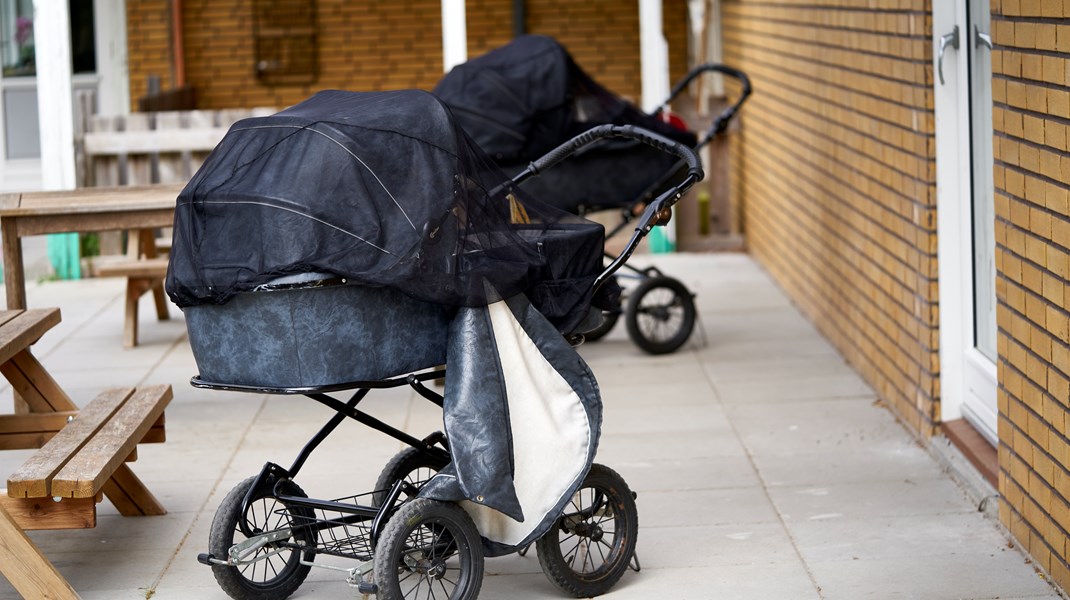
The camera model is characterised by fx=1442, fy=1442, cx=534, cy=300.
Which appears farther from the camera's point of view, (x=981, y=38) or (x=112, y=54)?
(x=112, y=54)

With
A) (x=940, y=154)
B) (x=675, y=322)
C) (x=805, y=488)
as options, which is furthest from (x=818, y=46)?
(x=805, y=488)

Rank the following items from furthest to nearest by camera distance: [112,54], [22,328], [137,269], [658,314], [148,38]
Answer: [148,38], [112,54], [137,269], [658,314], [22,328]

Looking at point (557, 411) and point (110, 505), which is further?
point (110, 505)

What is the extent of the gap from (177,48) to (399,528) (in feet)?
37.6

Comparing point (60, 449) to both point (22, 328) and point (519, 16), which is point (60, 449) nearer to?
point (22, 328)

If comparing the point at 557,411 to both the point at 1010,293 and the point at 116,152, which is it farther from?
the point at 116,152

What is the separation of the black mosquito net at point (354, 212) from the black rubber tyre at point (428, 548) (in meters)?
0.59

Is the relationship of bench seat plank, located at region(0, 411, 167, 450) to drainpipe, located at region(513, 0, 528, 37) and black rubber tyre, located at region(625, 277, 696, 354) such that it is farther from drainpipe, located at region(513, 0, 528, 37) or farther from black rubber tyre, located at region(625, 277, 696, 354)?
drainpipe, located at region(513, 0, 528, 37)

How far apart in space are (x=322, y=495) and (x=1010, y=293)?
2613mm

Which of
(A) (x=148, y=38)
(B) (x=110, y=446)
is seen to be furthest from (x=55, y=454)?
(A) (x=148, y=38)

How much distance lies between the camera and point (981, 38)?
5.31 meters

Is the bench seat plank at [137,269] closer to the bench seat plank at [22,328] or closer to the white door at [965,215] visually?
the bench seat plank at [22,328]

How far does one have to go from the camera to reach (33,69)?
37.5 feet

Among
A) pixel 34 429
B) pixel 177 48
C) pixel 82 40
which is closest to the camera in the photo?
pixel 34 429
